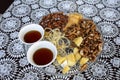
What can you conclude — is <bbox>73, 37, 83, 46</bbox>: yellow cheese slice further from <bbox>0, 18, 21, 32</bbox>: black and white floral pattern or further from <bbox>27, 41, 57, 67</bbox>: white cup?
<bbox>0, 18, 21, 32</bbox>: black and white floral pattern

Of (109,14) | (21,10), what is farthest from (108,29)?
(21,10)

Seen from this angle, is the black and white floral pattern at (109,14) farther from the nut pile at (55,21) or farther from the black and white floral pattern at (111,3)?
the nut pile at (55,21)

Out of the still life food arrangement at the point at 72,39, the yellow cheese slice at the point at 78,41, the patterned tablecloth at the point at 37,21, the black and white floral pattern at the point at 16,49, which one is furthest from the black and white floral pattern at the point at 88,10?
the black and white floral pattern at the point at 16,49

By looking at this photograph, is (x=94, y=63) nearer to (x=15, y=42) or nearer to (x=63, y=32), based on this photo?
(x=63, y=32)

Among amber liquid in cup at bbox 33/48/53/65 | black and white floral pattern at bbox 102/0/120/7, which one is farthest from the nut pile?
black and white floral pattern at bbox 102/0/120/7

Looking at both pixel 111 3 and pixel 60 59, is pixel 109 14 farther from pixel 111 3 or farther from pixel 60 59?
pixel 60 59

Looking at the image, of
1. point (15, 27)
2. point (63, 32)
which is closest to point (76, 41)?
point (63, 32)

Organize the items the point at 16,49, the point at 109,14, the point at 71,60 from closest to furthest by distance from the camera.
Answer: the point at 71,60 → the point at 16,49 → the point at 109,14
